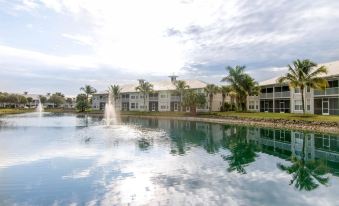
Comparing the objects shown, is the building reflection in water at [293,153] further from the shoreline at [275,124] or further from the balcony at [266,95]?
the balcony at [266,95]

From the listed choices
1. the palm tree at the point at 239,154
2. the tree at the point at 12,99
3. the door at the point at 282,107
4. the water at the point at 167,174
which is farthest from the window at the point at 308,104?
the tree at the point at 12,99

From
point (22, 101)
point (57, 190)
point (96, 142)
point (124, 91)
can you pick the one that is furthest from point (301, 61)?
point (22, 101)

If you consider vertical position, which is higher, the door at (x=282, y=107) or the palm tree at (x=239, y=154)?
the door at (x=282, y=107)

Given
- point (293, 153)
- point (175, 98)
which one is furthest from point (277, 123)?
point (175, 98)

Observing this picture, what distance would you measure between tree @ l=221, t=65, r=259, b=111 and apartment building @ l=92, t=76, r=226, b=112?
503 inches

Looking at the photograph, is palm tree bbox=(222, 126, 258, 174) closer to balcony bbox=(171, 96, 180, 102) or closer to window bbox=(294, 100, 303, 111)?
window bbox=(294, 100, 303, 111)

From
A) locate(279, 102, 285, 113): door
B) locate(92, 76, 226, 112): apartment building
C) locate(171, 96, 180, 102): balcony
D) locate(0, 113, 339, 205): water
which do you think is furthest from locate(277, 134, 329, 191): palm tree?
locate(171, 96, 180, 102): balcony

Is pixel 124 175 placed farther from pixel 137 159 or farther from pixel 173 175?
pixel 137 159

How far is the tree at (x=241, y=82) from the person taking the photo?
6744cm

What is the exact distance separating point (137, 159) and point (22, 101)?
464ft

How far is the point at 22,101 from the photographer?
5773 inches

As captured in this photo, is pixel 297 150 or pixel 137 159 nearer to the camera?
pixel 137 159

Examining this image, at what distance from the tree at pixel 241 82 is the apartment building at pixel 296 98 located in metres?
2.30

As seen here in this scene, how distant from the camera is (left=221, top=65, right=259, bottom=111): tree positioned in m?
67.4
